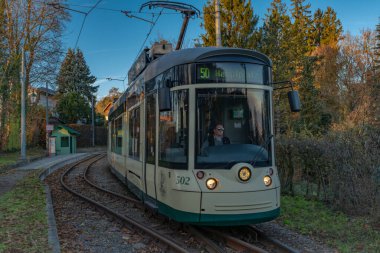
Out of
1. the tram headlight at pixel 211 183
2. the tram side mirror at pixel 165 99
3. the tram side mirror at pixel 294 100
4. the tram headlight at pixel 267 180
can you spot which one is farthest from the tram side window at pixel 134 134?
the tram side mirror at pixel 294 100

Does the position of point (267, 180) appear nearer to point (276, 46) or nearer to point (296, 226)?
point (296, 226)

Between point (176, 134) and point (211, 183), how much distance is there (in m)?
1.09

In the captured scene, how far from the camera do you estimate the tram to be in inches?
252

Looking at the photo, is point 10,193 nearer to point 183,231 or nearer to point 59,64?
point 183,231

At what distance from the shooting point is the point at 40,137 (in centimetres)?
4612

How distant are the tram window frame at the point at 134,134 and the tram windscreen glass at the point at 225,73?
297 cm

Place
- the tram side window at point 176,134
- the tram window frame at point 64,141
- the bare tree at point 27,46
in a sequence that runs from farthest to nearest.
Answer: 1. the tram window frame at point 64,141
2. the bare tree at point 27,46
3. the tram side window at point 176,134

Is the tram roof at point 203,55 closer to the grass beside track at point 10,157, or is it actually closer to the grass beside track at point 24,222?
the grass beside track at point 24,222

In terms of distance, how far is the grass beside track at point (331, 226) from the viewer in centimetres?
652

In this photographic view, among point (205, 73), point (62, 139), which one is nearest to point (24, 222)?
point (205, 73)

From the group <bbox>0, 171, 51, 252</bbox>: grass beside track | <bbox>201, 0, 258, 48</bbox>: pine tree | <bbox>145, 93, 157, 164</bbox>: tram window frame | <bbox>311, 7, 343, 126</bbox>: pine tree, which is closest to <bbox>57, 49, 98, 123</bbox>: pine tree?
<bbox>311, 7, 343, 126</bbox>: pine tree

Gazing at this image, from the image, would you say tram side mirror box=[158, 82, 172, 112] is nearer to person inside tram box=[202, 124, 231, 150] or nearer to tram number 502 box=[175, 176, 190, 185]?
person inside tram box=[202, 124, 231, 150]

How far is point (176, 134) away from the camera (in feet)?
22.7

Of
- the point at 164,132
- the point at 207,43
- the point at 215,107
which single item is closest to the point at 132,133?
the point at 164,132
